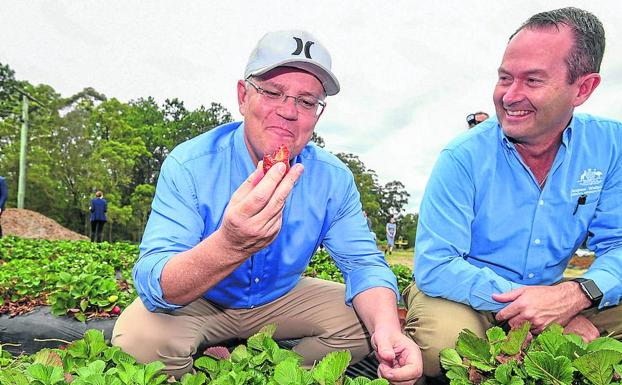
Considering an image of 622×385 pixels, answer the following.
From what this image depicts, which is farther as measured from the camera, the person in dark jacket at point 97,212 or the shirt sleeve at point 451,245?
the person in dark jacket at point 97,212

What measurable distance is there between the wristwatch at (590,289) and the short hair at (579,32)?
94cm

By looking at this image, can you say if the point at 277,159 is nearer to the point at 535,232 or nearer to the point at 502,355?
the point at 502,355

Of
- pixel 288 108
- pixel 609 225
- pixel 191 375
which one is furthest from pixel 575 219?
pixel 191 375

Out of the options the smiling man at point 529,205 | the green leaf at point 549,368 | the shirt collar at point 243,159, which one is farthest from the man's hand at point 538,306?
the shirt collar at point 243,159

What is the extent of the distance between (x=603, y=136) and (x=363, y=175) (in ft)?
167

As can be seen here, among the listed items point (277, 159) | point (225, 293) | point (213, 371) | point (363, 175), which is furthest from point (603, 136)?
point (363, 175)

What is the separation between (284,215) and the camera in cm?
264

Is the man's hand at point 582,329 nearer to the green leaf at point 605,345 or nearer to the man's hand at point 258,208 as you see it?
the green leaf at point 605,345

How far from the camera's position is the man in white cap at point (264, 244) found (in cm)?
191

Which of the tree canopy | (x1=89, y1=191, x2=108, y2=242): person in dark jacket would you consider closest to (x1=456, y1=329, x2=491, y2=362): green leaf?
(x1=89, y1=191, x2=108, y2=242): person in dark jacket

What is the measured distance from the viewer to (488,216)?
2.69 meters

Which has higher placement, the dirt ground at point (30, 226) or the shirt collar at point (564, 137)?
the shirt collar at point (564, 137)

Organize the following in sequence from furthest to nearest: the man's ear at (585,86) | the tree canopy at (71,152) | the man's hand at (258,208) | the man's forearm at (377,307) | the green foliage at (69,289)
Result: the tree canopy at (71,152) < the green foliage at (69,289) < the man's ear at (585,86) < the man's forearm at (377,307) < the man's hand at (258,208)

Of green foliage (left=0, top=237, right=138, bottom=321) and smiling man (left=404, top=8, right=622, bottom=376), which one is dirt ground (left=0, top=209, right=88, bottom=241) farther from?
smiling man (left=404, top=8, right=622, bottom=376)
